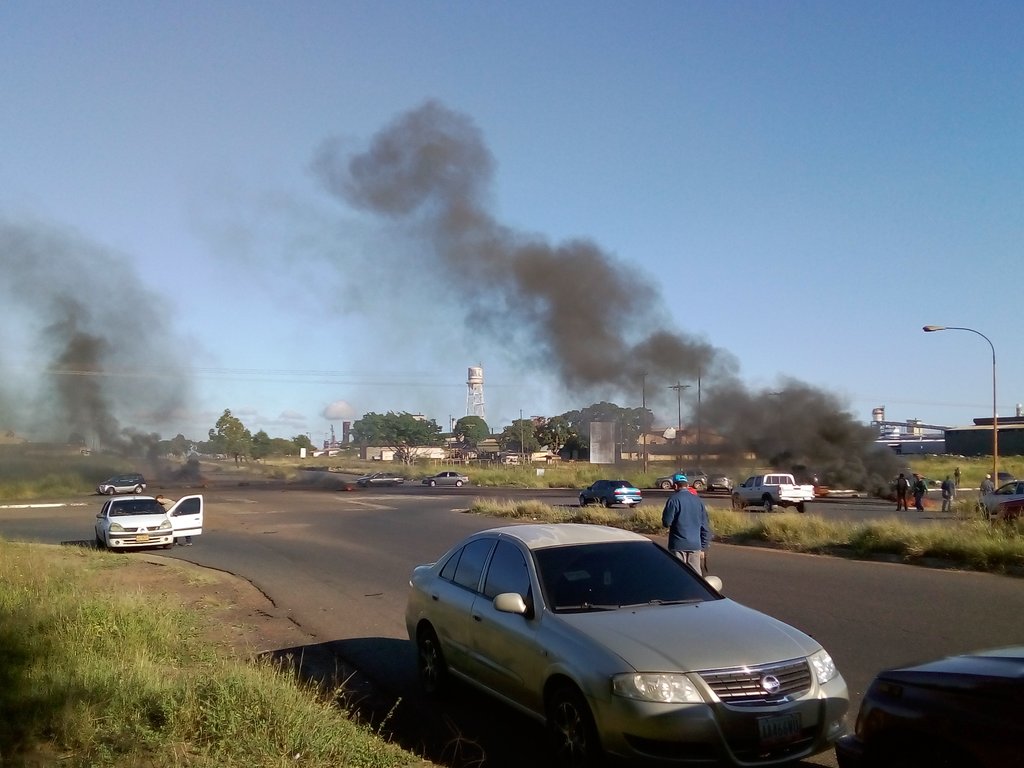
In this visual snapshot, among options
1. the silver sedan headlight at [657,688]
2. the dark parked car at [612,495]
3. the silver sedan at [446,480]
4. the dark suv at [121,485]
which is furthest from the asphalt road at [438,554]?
the silver sedan at [446,480]

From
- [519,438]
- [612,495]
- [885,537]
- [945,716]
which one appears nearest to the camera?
[945,716]

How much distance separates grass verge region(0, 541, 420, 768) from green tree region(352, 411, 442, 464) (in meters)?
Answer: 140

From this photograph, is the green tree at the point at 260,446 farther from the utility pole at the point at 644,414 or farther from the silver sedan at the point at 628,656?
the silver sedan at the point at 628,656

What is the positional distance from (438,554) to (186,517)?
6675mm

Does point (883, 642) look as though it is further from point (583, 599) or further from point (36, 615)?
point (36, 615)

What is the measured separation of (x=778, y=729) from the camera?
435cm

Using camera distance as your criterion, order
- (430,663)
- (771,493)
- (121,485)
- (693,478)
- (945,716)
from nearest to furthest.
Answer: (945,716) → (430,663) → (771,493) → (693,478) → (121,485)

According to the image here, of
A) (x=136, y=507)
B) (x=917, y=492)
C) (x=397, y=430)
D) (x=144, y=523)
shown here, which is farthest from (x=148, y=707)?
(x=397, y=430)

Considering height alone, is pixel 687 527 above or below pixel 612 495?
above

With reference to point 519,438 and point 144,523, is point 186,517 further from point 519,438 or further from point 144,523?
point 519,438

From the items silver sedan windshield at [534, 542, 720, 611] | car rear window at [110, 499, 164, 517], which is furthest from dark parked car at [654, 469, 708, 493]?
silver sedan windshield at [534, 542, 720, 611]

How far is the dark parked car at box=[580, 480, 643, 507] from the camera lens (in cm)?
3453

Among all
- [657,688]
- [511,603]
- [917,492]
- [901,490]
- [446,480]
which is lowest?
[446,480]

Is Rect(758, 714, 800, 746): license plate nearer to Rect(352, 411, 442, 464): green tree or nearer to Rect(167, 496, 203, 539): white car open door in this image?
Rect(167, 496, 203, 539): white car open door
